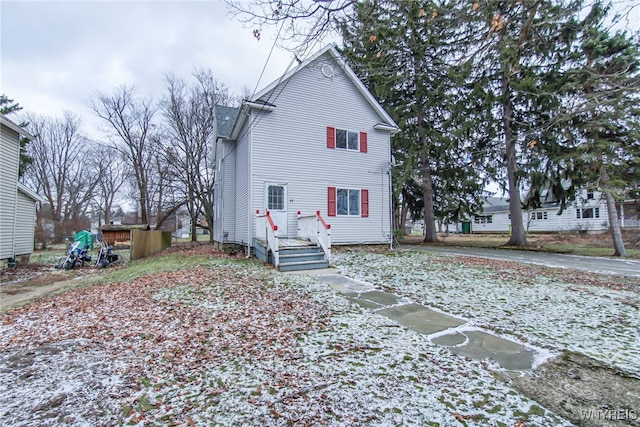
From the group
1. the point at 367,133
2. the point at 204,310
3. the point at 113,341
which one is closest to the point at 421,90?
the point at 367,133

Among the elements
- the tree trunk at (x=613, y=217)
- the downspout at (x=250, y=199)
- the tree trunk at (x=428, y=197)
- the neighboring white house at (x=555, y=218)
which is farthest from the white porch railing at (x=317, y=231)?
the neighboring white house at (x=555, y=218)

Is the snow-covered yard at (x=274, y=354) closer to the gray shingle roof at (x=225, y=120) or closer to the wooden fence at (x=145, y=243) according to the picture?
the wooden fence at (x=145, y=243)

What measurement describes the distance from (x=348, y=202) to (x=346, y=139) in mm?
2798

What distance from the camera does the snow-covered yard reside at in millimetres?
2430

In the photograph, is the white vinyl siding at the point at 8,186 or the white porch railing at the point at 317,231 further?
the white vinyl siding at the point at 8,186

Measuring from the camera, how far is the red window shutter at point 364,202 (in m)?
13.2

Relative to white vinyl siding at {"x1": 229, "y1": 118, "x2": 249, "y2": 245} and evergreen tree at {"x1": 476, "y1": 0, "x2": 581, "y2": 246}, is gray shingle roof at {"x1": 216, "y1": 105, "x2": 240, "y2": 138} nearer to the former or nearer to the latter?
white vinyl siding at {"x1": 229, "y1": 118, "x2": 249, "y2": 245}

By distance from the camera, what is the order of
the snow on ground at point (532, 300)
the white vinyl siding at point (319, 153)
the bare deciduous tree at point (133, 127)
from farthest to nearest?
the bare deciduous tree at point (133, 127)
the white vinyl siding at point (319, 153)
the snow on ground at point (532, 300)

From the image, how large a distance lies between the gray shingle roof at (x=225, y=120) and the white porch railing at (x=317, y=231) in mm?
6560

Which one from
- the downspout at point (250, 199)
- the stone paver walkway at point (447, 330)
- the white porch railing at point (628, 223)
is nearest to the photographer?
the stone paver walkway at point (447, 330)

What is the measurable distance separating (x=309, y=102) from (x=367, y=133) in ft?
10.0

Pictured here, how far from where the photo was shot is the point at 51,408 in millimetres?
2488

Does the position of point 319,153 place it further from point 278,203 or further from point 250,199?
point 250,199

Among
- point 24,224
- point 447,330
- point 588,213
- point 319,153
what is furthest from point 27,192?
point 588,213
